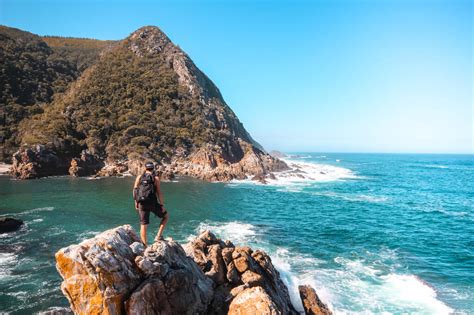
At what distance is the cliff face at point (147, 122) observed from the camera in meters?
77.8

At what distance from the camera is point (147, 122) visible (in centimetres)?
9112

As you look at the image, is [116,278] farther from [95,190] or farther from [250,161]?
[250,161]

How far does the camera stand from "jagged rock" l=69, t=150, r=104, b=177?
69.2 meters

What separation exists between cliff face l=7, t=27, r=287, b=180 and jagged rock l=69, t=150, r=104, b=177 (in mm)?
1609

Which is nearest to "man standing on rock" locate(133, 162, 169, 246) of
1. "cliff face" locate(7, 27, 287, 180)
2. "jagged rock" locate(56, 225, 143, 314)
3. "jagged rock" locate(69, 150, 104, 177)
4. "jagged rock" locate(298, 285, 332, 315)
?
"jagged rock" locate(56, 225, 143, 314)

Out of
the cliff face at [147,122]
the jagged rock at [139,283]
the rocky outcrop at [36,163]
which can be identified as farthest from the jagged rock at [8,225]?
the cliff face at [147,122]

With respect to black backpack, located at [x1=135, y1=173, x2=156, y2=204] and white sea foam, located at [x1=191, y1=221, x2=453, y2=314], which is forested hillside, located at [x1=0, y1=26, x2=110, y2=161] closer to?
white sea foam, located at [x1=191, y1=221, x2=453, y2=314]

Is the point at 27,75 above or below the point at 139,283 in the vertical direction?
above

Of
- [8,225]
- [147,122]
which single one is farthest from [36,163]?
[8,225]

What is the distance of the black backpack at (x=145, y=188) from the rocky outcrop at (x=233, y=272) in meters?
4.77

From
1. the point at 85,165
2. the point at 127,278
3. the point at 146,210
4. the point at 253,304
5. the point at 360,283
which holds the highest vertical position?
the point at 146,210

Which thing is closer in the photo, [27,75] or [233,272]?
[233,272]

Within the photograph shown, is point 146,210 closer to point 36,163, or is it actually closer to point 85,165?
point 36,163

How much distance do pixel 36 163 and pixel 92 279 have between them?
228 feet
